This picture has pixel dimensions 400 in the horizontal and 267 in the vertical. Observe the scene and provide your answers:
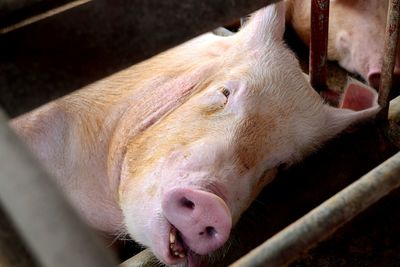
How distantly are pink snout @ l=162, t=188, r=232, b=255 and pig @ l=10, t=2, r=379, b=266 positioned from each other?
1.3 inches

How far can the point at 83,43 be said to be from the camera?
3.66ft

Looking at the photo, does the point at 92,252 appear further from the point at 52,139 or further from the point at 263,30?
the point at 263,30

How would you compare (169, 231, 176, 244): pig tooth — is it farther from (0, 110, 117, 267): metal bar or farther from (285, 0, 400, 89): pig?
(285, 0, 400, 89): pig

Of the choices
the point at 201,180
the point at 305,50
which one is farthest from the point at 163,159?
the point at 305,50

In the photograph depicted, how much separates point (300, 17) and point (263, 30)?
60.4 inches

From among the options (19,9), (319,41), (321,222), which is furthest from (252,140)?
(19,9)

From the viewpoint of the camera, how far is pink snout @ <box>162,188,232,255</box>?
5.86 feet

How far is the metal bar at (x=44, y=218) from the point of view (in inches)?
22.2

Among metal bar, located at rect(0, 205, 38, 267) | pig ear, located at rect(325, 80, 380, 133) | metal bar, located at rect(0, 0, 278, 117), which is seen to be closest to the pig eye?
pig ear, located at rect(325, 80, 380, 133)

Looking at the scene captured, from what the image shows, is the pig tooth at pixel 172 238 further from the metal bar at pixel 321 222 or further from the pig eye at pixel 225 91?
the metal bar at pixel 321 222

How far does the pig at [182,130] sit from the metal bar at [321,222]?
794 mm

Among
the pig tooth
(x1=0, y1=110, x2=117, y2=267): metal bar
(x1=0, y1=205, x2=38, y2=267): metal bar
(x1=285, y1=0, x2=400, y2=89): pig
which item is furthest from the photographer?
(x1=285, y1=0, x2=400, y2=89): pig

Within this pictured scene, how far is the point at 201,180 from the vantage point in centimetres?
189

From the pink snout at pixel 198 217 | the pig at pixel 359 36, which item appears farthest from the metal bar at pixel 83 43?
the pig at pixel 359 36
